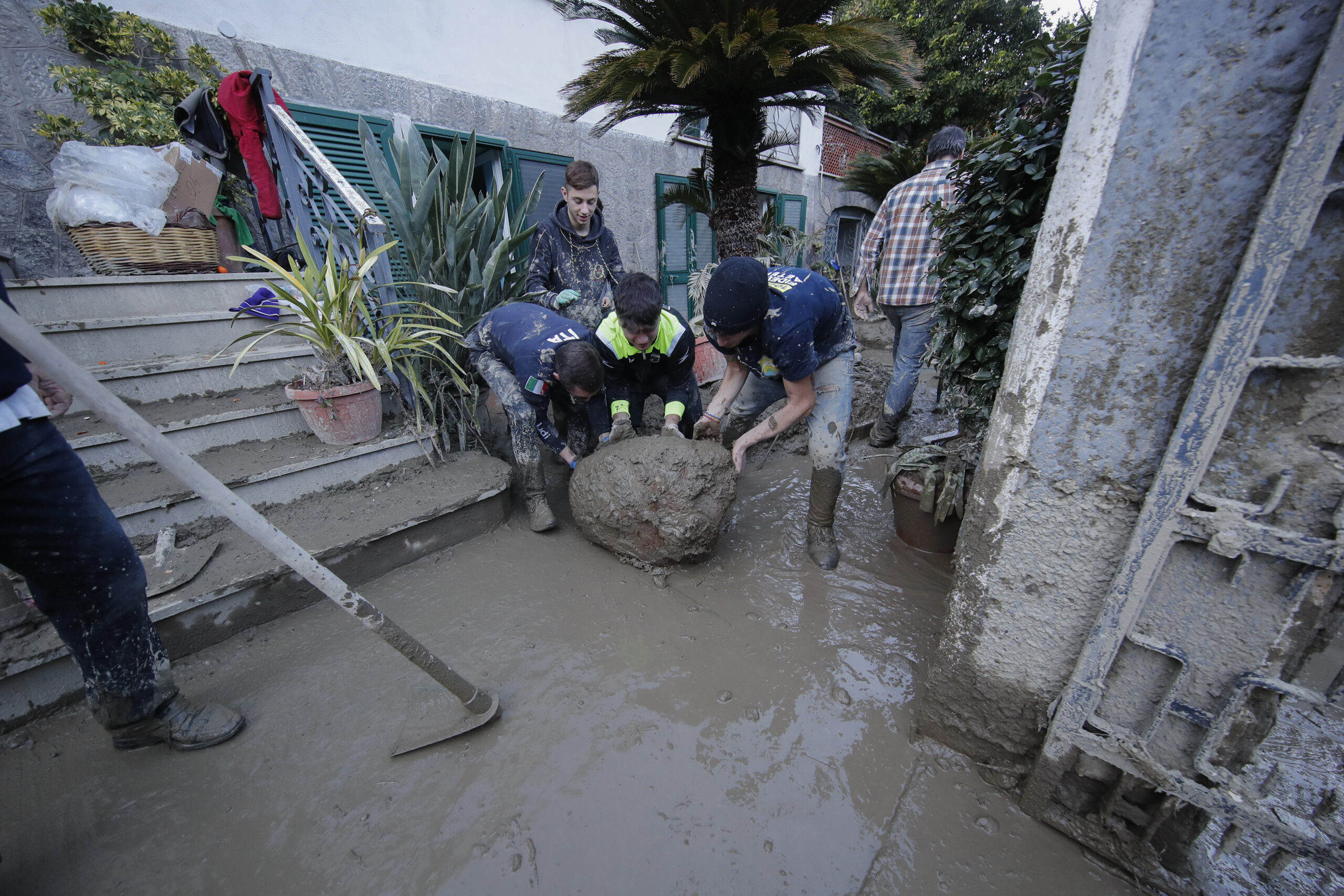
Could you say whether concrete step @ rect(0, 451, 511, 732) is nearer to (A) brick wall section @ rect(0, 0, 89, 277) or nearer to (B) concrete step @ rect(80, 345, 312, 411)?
(B) concrete step @ rect(80, 345, 312, 411)

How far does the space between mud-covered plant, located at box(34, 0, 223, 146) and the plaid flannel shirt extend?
4.75 metres

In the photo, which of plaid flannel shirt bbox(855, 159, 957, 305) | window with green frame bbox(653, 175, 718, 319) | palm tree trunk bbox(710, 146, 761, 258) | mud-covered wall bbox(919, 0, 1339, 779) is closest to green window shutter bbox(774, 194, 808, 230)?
window with green frame bbox(653, 175, 718, 319)

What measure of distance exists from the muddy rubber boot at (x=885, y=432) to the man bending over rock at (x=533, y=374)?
7.79 feet

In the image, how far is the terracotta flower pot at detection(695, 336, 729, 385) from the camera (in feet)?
15.9

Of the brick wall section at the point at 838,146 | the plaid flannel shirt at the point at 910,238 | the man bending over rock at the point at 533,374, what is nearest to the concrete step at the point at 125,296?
the man bending over rock at the point at 533,374

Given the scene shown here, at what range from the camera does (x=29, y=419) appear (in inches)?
49.8

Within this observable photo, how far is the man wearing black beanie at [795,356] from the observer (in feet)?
A: 6.55

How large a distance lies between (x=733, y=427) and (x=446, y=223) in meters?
2.32

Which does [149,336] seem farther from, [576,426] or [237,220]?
[576,426]

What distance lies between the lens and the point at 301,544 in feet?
7.25

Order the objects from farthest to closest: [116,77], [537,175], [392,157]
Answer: [537,175]
[392,157]
[116,77]

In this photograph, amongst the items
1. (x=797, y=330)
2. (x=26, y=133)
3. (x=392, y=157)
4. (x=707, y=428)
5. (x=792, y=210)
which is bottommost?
(x=707, y=428)

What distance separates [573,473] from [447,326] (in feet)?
5.08

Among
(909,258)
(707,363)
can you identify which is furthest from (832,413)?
(707,363)
